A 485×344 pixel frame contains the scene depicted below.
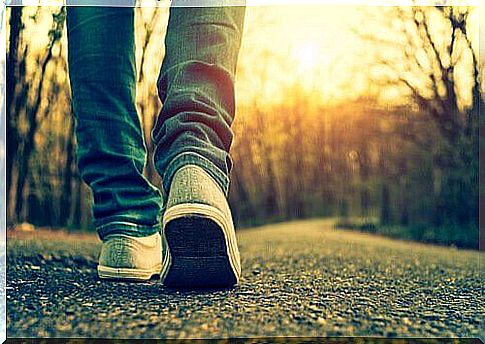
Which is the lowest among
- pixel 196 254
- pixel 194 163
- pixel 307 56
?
pixel 196 254

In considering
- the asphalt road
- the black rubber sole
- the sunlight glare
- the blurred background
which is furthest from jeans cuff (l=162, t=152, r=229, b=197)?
the sunlight glare

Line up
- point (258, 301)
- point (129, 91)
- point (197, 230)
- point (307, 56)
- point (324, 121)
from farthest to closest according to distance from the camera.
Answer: point (324, 121) → point (307, 56) → point (129, 91) → point (258, 301) → point (197, 230)

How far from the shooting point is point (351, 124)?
9.31ft

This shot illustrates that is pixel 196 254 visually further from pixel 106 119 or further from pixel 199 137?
pixel 106 119

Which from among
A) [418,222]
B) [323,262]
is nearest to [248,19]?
[323,262]

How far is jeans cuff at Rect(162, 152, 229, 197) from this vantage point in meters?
1.39

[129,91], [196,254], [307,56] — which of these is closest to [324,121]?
[307,56]

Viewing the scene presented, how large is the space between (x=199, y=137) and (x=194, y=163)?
62mm

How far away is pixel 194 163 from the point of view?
1.38 meters

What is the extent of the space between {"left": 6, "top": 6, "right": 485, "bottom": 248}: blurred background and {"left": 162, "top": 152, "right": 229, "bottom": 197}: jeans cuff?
0.94 metres

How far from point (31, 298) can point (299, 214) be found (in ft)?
4.73

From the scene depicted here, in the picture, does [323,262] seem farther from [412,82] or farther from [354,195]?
[412,82]

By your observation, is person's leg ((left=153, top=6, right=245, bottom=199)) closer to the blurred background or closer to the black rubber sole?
the black rubber sole

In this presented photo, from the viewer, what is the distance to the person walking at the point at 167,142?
1.36 metres
